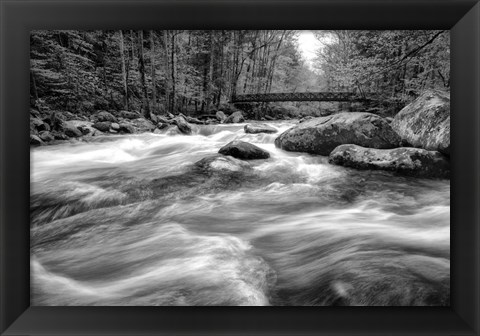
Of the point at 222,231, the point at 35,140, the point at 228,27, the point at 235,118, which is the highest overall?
the point at 228,27

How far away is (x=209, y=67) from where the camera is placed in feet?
5.90

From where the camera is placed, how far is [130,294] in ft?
5.34

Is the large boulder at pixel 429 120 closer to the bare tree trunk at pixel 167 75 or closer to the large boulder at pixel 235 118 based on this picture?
the large boulder at pixel 235 118

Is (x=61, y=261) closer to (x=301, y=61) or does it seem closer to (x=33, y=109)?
(x=33, y=109)

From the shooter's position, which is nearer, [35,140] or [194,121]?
[35,140]

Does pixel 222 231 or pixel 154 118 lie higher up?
pixel 154 118

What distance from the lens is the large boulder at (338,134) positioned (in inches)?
69.1

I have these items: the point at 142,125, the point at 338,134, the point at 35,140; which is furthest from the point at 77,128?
the point at 338,134

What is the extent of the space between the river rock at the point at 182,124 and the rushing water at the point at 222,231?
4 cm

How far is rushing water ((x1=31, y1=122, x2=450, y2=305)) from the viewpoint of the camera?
1636 mm

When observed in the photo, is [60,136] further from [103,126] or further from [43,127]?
[103,126]

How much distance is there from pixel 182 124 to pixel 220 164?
28 cm

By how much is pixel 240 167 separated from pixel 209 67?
0.53 m

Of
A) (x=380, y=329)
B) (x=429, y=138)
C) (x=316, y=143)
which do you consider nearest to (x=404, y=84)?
(x=429, y=138)
